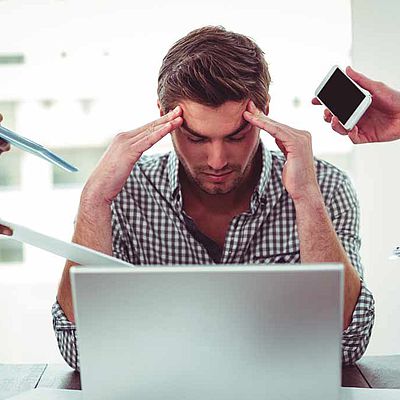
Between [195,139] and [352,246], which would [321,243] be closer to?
[352,246]

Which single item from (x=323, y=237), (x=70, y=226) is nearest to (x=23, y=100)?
(x=70, y=226)

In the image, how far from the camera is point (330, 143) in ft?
12.9

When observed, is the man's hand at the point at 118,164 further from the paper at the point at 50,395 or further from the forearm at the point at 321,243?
the paper at the point at 50,395

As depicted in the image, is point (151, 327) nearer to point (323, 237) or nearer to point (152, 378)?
point (152, 378)

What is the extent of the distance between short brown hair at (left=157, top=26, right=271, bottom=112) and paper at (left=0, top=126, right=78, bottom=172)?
0.36 metres

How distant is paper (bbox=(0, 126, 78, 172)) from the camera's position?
1.49 metres

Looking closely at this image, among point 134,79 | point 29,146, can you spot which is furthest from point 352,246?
point 134,79

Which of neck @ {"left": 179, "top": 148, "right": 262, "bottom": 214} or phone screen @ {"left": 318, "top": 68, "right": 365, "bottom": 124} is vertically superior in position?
phone screen @ {"left": 318, "top": 68, "right": 365, "bottom": 124}

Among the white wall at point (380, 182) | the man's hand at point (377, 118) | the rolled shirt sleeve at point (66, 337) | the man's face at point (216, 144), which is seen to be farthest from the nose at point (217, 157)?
the white wall at point (380, 182)

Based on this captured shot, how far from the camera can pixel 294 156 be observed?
1760 mm

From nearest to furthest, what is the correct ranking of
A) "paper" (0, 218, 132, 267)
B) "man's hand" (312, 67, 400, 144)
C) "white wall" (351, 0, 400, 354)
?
"paper" (0, 218, 132, 267) < "man's hand" (312, 67, 400, 144) < "white wall" (351, 0, 400, 354)

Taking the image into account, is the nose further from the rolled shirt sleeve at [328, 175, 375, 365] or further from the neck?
the rolled shirt sleeve at [328, 175, 375, 365]

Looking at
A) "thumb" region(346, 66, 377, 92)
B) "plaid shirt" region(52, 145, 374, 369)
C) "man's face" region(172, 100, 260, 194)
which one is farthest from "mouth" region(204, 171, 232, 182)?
"thumb" region(346, 66, 377, 92)

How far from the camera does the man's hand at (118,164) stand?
1.79 metres
